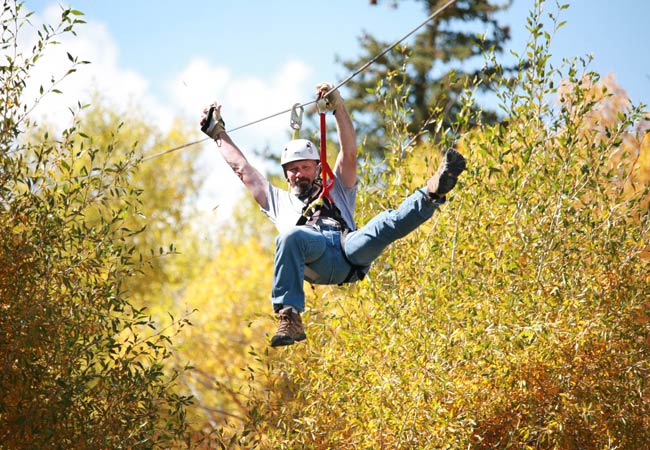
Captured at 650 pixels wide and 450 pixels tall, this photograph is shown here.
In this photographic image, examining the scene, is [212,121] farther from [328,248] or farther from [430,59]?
[430,59]

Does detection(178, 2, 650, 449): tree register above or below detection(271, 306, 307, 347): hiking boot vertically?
above

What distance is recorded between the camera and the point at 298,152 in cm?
671

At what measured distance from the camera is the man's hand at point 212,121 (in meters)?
7.29

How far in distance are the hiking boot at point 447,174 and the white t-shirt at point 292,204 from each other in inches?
47.0

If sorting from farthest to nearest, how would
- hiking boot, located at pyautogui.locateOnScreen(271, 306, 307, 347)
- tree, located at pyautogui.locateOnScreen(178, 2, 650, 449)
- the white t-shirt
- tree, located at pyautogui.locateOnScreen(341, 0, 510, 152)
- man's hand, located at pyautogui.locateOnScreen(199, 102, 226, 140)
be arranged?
tree, located at pyautogui.locateOnScreen(341, 0, 510, 152)
tree, located at pyautogui.locateOnScreen(178, 2, 650, 449)
man's hand, located at pyautogui.locateOnScreen(199, 102, 226, 140)
the white t-shirt
hiking boot, located at pyautogui.locateOnScreen(271, 306, 307, 347)

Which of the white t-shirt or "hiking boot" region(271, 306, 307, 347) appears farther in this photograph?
the white t-shirt

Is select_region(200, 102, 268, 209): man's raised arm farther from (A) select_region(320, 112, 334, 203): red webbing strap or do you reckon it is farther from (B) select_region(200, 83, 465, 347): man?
(A) select_region(320, 112, 334, 203): red webbing strap

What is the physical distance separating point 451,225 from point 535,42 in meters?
1.99

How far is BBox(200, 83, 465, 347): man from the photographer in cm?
573

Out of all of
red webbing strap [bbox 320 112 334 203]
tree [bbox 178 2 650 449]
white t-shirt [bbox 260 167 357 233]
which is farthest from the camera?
tree [bbox 178 2 650 449]

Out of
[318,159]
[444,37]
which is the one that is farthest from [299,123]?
[444,37]

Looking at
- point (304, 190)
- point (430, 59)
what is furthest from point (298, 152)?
point (430, 59)

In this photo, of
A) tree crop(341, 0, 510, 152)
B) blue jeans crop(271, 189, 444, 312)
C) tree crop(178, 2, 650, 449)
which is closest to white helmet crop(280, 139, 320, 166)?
blue jeans crop(271, 189, 444, 312)

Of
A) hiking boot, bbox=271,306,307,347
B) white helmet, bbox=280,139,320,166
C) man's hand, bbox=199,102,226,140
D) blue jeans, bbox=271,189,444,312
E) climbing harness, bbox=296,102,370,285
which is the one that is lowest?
hiking boot, bbox=271,306,307,347
